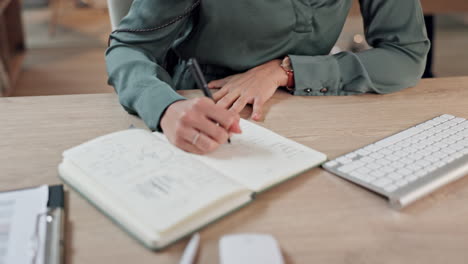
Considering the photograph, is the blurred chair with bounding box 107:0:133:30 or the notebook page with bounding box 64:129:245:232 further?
the blurred chair with bounding box 107:0:133:30

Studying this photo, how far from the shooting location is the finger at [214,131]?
734 mm

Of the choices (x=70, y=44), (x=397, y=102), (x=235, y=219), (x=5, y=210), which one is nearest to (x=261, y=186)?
(x=235, y=219)

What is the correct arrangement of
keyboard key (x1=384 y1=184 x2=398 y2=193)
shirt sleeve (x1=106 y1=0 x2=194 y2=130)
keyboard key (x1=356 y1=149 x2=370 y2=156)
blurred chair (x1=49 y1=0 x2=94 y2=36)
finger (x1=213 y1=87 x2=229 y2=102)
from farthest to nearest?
blurred chair (x1=49 y1=0 x2=94 y2=36) < finger (x1=213 y1=87 x2=229 y2=102) < shirt sleeve (x1=106 y1=0 x2=194 y2=130) < keyboard key (x1=356 y1=149 x2=370 y2=156) < keyboard key (x1=384 y1=184 x2=398 y2=193)

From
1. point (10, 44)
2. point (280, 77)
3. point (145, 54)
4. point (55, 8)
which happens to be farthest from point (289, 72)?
point (55, 8)

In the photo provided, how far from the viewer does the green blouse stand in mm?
993

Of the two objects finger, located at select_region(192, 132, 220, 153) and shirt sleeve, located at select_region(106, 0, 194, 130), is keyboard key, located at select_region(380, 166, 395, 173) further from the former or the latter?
shirt sleeve, located at select_region(106, 0, 194, 130)

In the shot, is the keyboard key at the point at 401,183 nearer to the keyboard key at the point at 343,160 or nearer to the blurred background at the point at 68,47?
the keyboard key at the point at 343,160

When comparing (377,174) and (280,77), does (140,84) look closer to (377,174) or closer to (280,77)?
(280,77)

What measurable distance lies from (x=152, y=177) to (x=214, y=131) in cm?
14

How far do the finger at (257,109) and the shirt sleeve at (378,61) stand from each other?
105 mm

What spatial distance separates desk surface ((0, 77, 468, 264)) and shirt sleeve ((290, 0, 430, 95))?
6 centimetres

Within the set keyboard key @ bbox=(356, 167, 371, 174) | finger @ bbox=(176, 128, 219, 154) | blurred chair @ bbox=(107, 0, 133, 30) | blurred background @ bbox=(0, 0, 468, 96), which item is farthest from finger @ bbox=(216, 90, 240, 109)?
blurred background @ bbox=(0, 0, 468, 96)

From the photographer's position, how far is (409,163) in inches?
27.9

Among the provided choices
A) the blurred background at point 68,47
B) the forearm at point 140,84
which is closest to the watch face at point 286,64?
the forearm at point 140,84
